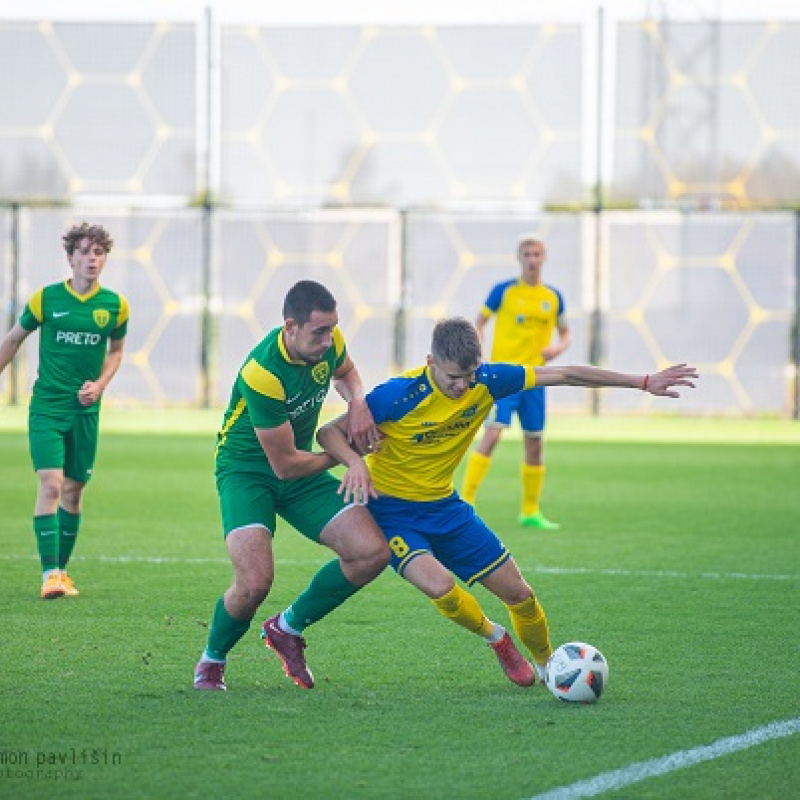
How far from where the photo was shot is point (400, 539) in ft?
21.4

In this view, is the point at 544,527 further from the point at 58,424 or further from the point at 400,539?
the point at 400,539

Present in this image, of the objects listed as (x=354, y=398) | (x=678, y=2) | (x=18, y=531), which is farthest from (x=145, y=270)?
(x=354, y=398)

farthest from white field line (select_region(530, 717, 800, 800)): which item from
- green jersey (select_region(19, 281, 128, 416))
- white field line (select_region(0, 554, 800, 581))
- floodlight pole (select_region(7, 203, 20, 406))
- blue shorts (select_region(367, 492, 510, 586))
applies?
floodlight pole (select_region(7, 203, 20, 406))

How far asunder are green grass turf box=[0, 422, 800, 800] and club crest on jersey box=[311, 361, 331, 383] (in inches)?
46.5

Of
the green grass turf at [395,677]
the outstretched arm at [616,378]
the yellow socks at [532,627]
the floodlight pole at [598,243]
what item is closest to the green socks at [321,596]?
the green grass turf at [395,677]

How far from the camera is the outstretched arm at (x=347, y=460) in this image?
621 cm

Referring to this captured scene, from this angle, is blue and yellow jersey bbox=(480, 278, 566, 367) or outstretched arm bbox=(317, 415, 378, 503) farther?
blue and yellow jersey bbox=(480, 278, 566, 367)

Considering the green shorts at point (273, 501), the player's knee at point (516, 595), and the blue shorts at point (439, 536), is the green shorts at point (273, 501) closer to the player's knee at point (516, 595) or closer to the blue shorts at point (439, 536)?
the blue shorts at point (439, 536)

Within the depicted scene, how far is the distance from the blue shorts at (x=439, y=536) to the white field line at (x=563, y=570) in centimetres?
321

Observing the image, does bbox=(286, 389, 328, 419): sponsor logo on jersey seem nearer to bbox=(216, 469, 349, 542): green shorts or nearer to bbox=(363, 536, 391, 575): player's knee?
bbox=(216, 469, 349, 542): green shorts

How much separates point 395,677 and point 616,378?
4.80 feet

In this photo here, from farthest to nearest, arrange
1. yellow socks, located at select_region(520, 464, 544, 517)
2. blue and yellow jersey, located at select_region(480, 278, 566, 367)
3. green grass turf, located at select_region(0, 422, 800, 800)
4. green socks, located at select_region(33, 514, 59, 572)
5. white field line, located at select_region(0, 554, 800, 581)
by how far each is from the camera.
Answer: blue and yellow jersey, located at select_region(480, 278, 566, 367), yellow socks, located at select_region(520, 464, 544, 517), white field line, located at select_region(0, 554, 800, 581), green socks, located at select_region(33, 514, 59, 572), green grass turf, located at select_region(0, 422, 800, 800)

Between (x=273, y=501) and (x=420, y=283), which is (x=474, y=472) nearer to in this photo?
(x=273, y=501)

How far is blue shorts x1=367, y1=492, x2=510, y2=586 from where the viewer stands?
652cm
